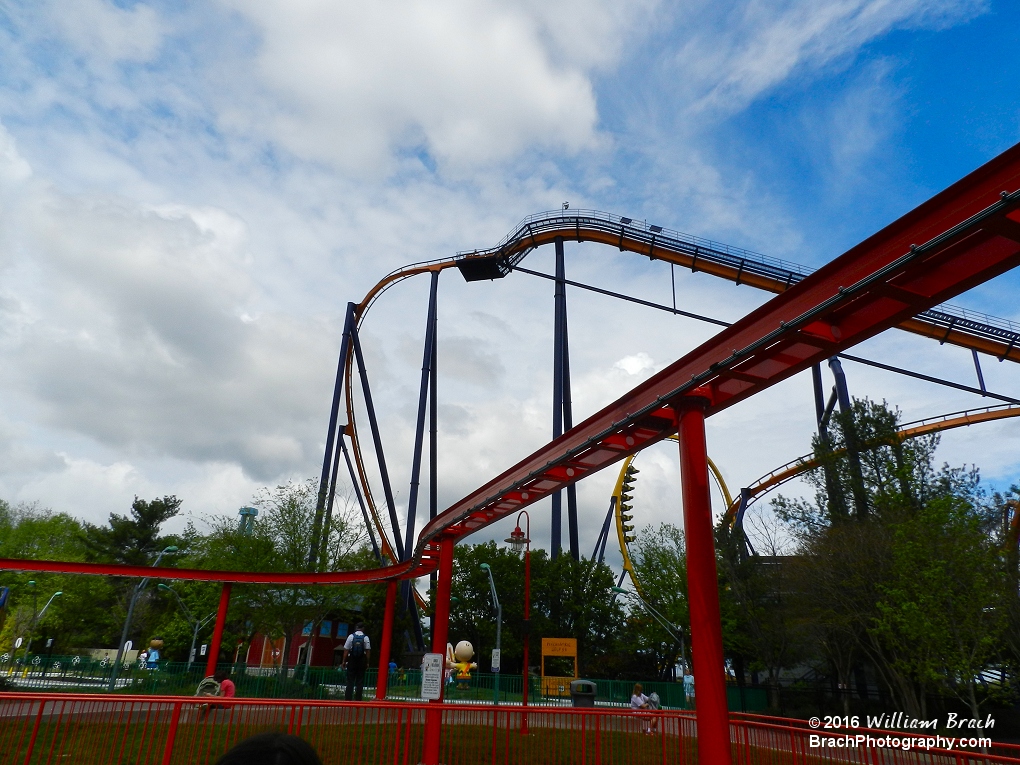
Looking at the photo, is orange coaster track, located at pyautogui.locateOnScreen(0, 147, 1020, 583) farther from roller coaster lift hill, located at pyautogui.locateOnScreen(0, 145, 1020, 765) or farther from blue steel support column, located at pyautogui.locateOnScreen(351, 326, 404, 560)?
blue steel support column, located at pyautogui.locateOnScreen(351, 326, 404, 560)

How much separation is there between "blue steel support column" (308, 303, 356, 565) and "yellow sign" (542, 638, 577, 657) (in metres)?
9.27

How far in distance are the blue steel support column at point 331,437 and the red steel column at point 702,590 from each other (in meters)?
21.1

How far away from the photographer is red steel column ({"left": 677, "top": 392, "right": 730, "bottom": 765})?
6016 millimetres

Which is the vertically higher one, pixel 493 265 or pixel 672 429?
pixel 493 265

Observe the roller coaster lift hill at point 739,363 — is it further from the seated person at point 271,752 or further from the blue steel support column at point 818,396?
the blue steel support column at point 818,396

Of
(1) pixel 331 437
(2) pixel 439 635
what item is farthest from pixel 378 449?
(2) pixel 439 635

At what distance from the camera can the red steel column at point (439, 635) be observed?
28.5 feet

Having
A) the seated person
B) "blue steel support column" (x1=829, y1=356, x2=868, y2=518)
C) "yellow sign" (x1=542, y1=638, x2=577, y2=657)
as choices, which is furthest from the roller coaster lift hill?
"blue steel support column" (x1=829, y1=356, x2=868, y2=518)

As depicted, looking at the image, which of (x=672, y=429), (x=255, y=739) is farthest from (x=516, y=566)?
(x=255, y=739)

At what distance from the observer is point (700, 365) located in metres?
6.82

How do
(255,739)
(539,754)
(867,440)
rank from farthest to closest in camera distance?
(867,440)
(539,754)
(255,739)

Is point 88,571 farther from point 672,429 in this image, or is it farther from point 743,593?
point 743,593

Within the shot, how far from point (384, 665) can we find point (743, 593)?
1520 cm

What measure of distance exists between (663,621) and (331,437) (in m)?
15.4
